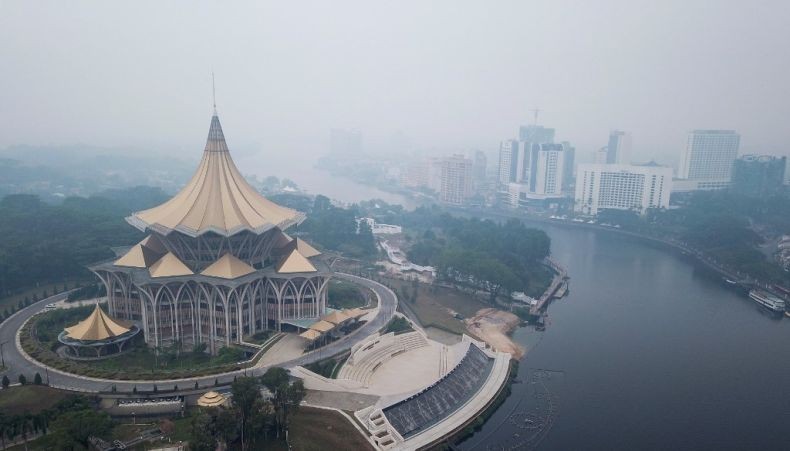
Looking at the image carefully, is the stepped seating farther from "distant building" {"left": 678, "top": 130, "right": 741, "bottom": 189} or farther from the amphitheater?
"distant building" {"left": 678, "top": 130, "right": 741, "bottom": 189}

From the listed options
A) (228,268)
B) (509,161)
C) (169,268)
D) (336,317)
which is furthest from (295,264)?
(509,161)

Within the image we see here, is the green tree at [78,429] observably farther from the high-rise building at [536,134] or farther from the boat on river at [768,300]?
the high-rise building at [536,134]

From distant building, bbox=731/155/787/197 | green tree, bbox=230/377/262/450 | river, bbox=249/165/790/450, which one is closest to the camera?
green tree, bbox=230/377/262/450

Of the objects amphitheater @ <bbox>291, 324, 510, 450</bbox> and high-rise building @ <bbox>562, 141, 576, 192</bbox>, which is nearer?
amphitheater @ <bbox>291, 324, 510, 450</bbox>

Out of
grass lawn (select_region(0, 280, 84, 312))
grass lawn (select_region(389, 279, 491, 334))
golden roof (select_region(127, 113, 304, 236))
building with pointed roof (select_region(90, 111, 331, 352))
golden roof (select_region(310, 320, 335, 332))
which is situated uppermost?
golden roof (select_region(127, 113, 304, 236))

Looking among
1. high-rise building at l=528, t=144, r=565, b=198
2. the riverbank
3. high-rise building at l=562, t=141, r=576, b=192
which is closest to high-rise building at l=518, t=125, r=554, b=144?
high-rise building at l=562, t=141, r=576, b=192

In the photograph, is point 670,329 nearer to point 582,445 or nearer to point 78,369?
point 582,445

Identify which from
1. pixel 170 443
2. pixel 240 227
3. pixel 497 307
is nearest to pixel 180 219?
pixel 240 227
